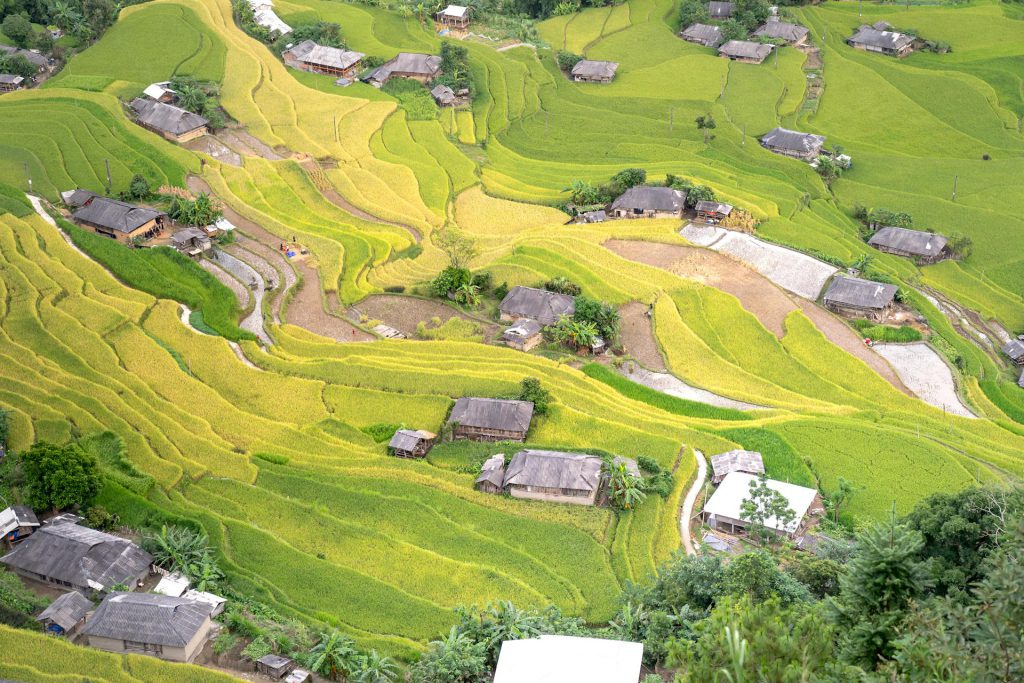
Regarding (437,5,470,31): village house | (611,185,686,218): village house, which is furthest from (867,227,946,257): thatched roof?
(437,5,470,31): village house

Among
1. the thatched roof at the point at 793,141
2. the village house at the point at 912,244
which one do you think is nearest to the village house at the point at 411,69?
the thatched roof at the point at 793,141

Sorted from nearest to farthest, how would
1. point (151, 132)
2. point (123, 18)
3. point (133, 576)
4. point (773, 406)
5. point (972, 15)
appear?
point (133, 576)
point (773, 406)
point (151, 132)
point (123, 18)
point (972, 15)

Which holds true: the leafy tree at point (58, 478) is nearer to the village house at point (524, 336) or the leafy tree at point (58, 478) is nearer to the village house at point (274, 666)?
the village house at point (274, 666)

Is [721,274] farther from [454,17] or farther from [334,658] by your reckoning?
[454,17]

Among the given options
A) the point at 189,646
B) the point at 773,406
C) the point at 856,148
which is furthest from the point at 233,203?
the point at 856,148

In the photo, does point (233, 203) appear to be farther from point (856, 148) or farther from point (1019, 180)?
point (1019, 180)

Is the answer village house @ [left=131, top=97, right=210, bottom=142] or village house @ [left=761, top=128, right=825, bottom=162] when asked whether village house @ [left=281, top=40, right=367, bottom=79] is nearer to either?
village house @ [left=131, top=97, right=210, bottom=142]
